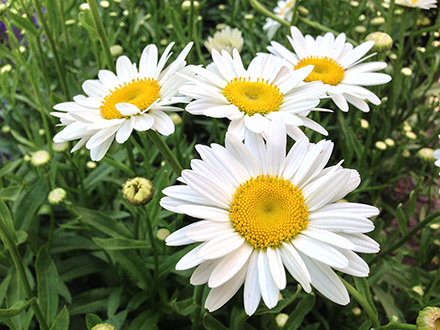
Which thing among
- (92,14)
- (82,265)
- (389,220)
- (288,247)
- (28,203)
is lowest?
(389,220)

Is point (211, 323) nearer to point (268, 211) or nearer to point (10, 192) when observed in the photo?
point (268, 211)

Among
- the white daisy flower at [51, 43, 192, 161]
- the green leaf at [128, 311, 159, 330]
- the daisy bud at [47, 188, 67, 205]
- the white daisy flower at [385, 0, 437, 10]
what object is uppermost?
the white daisy flower at [385, 0, 437, 10]

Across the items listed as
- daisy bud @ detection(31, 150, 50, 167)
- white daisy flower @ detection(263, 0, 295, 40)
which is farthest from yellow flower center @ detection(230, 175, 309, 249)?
white daisy flower @ detection(263, 0, 295, 40)

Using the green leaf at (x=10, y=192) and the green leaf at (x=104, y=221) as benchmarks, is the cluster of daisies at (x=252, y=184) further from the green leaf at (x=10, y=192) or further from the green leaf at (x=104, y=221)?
the green leaf at (x=10, y=192)

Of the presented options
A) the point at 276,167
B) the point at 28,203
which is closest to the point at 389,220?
the point at 276,167

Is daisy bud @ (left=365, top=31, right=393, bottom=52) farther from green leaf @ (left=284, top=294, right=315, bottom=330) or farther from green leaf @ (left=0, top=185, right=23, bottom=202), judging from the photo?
green leaf @ (left=0, top=185, right=23, bottom=202)

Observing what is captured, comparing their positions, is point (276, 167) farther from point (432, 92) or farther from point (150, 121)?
point (432, 92)

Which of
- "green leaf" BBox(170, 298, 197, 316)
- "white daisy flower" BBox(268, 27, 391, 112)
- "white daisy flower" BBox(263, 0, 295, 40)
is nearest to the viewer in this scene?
"green leaf" BBox(170, 298, 197, 316)
